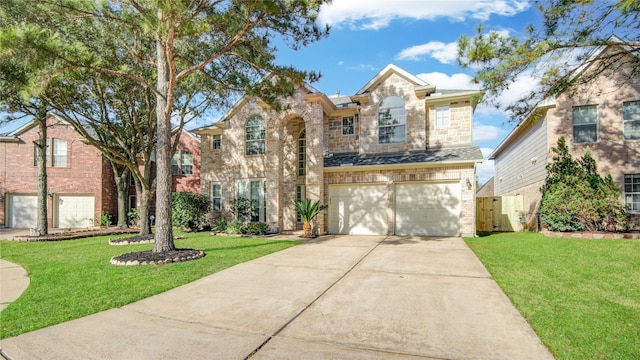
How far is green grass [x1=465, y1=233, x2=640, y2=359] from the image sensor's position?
3311mm

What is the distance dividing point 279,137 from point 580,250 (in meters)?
11.4

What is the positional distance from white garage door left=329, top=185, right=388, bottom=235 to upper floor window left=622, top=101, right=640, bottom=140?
9278 millimetres

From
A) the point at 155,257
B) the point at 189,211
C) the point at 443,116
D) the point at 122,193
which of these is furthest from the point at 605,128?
the point at 122,193

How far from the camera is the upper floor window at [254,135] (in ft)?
50.8

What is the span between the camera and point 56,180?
19.2m

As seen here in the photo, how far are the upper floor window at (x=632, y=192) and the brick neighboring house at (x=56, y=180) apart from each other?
2573cm

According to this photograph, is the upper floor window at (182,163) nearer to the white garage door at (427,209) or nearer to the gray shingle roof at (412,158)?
the gray shingle roof at (412,158)

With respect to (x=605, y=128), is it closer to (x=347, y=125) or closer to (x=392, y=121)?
(x=392, y=121)

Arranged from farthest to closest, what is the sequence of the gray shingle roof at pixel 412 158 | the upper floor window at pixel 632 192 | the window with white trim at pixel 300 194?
1. the window with white trim at pixel 300 194
2. the gray shingle roof at pixel 412 158
3. the upper floor window at pixel 632 192

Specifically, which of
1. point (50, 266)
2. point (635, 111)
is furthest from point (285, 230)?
point (635, 111)

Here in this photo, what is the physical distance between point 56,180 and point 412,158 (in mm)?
20377

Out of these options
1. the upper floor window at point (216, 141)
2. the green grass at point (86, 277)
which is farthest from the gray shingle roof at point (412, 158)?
the upper floor window at point (216, 141)

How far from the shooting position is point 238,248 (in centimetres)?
969

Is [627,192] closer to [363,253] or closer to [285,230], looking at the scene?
[363,253]
